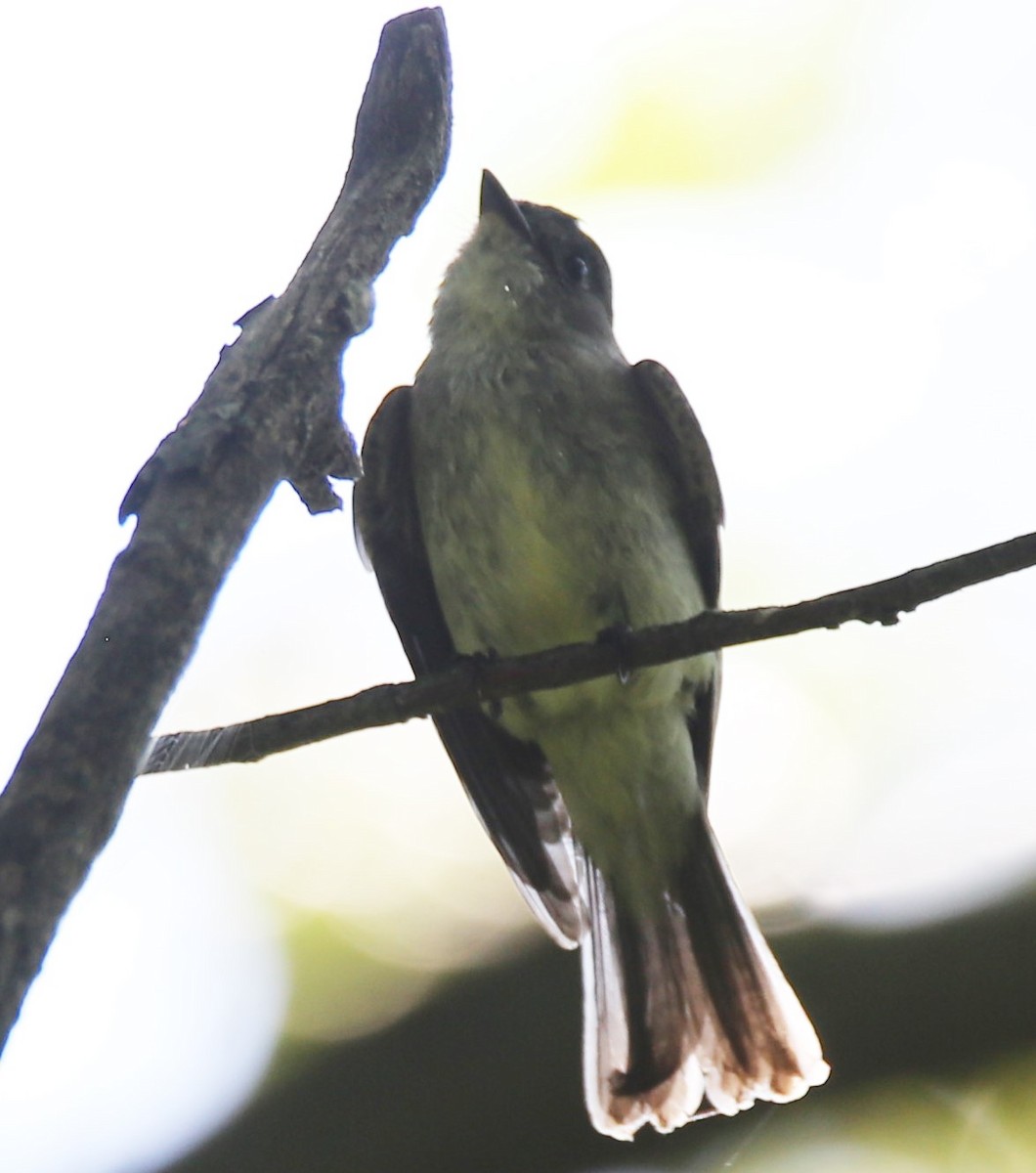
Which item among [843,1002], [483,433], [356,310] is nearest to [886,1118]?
[843,1002]

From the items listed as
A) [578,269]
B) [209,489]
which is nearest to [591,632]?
[578,269]

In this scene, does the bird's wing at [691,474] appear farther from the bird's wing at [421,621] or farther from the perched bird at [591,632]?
the bird's wing at [421,621]

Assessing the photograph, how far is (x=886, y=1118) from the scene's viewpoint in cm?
349

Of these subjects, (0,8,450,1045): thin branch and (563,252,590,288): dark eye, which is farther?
(563,252,590,288): dark eye

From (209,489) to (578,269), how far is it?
2935mm

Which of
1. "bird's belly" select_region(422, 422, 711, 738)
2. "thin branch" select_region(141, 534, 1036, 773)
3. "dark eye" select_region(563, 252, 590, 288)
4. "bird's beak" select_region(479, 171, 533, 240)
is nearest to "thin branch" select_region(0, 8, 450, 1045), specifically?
"thin branch" select_region(141, 534, 1036, 773)

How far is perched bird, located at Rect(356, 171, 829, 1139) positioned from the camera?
3783 mm

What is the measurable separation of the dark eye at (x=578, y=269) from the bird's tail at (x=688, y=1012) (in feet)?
5.16

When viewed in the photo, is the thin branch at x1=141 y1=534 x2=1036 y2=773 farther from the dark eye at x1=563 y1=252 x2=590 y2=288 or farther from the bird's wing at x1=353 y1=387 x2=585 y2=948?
the dark eye at x1=563 y1=252 x2=590 y2=288

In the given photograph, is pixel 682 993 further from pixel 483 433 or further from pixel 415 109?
pixel 415 109

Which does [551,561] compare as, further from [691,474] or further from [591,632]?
[691,474]

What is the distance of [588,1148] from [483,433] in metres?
1.63

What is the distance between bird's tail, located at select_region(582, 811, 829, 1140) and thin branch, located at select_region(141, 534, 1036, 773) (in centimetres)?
103

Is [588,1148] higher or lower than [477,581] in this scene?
lower
